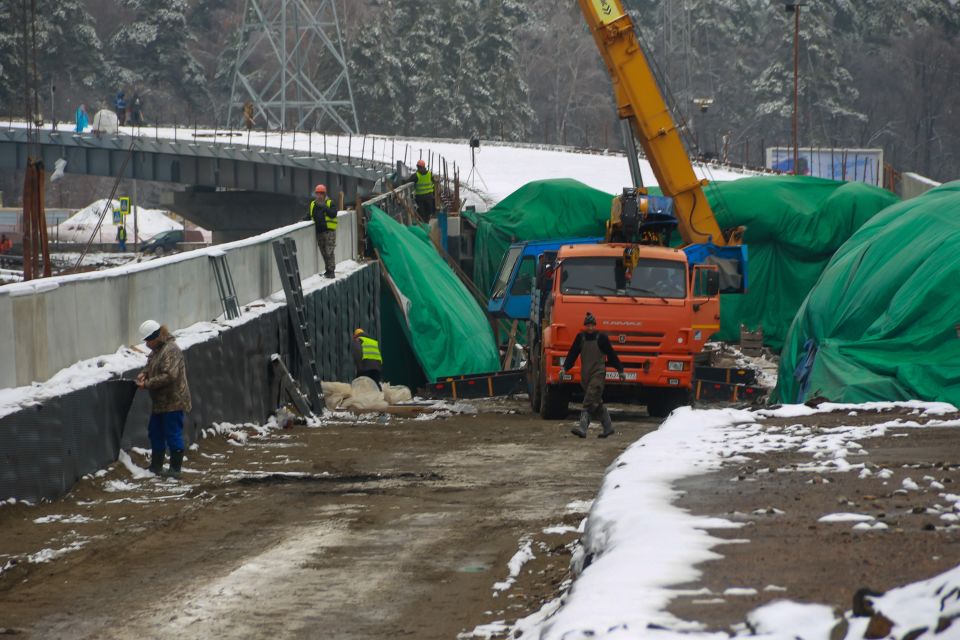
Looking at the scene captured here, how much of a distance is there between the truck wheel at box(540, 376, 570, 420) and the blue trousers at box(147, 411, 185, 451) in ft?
26.2

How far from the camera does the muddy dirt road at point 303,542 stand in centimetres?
966

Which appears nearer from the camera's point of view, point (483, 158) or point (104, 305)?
point (104, 305)

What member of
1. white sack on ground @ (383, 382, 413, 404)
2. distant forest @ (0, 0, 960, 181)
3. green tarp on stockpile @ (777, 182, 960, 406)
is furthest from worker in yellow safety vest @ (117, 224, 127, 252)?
green tarp on stockpile @ (777, 182, 960, 406)

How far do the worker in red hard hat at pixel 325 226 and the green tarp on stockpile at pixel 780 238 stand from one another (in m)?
11.7

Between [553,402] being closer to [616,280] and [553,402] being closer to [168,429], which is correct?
[616,280]

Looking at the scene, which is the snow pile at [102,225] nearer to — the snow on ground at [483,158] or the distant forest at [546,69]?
the distant forest at [546,69]

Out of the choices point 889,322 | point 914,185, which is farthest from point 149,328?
point 914,185

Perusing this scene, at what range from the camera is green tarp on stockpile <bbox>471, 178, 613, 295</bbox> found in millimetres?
38875

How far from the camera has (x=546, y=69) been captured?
132m

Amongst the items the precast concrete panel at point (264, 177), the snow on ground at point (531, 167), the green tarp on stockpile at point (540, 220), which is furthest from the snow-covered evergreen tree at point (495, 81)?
the green tarp on stockpile at point (540, 220)

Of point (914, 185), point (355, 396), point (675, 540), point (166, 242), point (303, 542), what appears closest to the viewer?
point (675, 540)

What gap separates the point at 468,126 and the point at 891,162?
33.7m

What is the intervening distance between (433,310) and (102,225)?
85895mm

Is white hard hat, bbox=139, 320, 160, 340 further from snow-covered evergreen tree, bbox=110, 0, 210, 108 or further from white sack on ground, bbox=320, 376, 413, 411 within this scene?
snow-covered evergreen tree, bbox=110, 0, 210, 108
